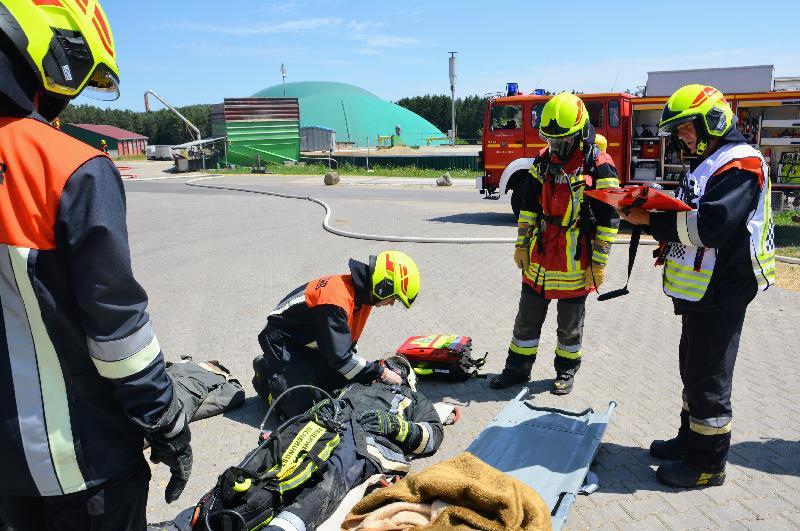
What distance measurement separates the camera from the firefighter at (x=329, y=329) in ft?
13.6

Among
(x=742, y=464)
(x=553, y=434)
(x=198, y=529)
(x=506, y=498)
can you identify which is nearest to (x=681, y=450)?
(x=742, y=464)

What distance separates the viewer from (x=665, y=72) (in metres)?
12.4

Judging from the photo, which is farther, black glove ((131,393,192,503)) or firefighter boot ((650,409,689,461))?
firefighter boot ((650,409,689,461))

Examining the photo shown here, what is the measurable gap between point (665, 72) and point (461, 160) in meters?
17.9

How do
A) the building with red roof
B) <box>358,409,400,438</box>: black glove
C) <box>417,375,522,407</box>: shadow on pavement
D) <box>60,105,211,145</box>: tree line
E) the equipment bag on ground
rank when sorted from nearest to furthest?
the equipment bag on ground → <box>358,409,400,438</box>: black glove → <box>417,375,522,407</box>: shadow on pavement → the building with red roof → <box>60,105,211,145</box>: tree line

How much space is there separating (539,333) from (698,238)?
1954 millimetres

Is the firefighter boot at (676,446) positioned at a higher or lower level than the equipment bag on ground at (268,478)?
lower

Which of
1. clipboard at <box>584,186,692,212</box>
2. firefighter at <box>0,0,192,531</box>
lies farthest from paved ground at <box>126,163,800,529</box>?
firefighter at <box>0,0,192,531</box>

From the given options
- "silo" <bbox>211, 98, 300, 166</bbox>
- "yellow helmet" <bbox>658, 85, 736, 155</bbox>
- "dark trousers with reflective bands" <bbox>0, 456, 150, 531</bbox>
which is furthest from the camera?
"silo" <bbox>211, 98, 300, 166</bbox>

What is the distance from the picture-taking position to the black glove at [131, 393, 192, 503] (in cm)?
197

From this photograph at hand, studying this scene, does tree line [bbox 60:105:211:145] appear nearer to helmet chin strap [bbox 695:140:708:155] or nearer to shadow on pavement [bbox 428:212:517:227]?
shadow on pavement [bbox 428:212:517:227]

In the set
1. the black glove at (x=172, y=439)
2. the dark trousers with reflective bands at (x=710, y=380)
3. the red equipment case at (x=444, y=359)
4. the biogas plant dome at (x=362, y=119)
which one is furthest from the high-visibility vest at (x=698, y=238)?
the biogas plant dome at (x=362, y=119)

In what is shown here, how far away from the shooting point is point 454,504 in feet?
9.55

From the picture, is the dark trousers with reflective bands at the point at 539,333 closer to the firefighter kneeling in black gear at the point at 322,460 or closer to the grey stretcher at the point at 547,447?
the grey stretcher at the point at 547,447
